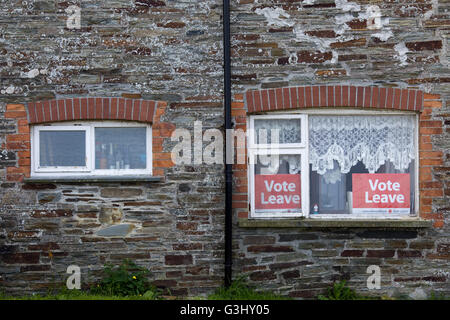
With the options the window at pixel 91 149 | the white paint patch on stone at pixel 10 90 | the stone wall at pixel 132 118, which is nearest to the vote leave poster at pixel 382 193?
the stone wall at pixel 132 118

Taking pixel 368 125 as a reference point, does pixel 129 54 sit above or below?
above

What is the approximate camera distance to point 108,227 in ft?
18.5

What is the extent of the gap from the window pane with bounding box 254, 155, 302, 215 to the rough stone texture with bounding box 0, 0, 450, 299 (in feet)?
0.92

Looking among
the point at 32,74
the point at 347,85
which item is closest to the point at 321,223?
the point at 347,85

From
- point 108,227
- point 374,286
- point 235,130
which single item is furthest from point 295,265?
point 108,227

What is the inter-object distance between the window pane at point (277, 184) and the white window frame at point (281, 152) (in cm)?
5

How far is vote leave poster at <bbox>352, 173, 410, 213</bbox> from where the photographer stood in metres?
5.75

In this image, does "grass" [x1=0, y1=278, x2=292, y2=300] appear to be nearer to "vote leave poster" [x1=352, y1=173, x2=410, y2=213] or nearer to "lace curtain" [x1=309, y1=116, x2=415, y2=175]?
"vote leave poster" [x1=352, y1=173, x2=410, y2=213]

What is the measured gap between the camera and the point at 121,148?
227 inches

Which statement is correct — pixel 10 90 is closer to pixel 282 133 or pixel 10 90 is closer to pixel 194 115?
pixel 194 115

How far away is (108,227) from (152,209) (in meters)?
0.59

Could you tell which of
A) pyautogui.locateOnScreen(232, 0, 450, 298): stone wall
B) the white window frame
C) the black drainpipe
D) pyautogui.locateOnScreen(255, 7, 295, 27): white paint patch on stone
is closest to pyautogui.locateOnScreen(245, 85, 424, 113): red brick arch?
pyautogui.locateOnScreen(232, 0, 450, 298): stone wall

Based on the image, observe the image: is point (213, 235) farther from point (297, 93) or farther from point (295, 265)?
point (297, 93)

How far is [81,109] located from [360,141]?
350 cm
